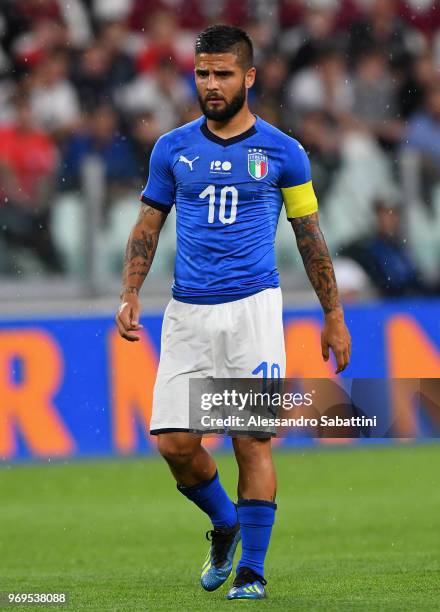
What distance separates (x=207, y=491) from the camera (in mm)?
6461

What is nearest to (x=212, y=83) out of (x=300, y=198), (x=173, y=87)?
(x=300, y=198)

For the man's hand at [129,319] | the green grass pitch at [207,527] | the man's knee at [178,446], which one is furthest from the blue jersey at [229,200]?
the green grass pitch at [207,527]

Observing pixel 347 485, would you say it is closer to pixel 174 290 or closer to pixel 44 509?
pixel 44 509

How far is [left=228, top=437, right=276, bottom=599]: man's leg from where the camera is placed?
6021 millimetres

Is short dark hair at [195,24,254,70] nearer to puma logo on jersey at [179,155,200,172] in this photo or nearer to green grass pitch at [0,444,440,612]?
puma logo on jersey at [179,155,200,172]

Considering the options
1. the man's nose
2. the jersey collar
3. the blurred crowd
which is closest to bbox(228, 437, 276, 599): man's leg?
the jersey collar

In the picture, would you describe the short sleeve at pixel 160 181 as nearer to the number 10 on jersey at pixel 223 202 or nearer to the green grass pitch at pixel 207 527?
the number 10 on jersey at pixel 223 202

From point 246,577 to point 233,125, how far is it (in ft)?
5.96

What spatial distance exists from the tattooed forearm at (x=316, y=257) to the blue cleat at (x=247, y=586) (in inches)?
44.1

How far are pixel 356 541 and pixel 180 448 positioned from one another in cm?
240

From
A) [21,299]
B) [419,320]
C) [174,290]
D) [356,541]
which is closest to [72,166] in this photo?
[21,299]

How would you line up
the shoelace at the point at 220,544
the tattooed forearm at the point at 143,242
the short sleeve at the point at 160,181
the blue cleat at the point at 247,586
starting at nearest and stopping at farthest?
the blue cleat at the point at 247,586 < the short sleeve at the point at 160,181 < the tattooed forearm at the point at 143,242 < the shoelace at the point at 220,544

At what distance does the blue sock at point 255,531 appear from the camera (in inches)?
237

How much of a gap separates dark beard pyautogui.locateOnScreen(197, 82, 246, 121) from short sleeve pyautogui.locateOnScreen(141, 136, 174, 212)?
260 millimetres
